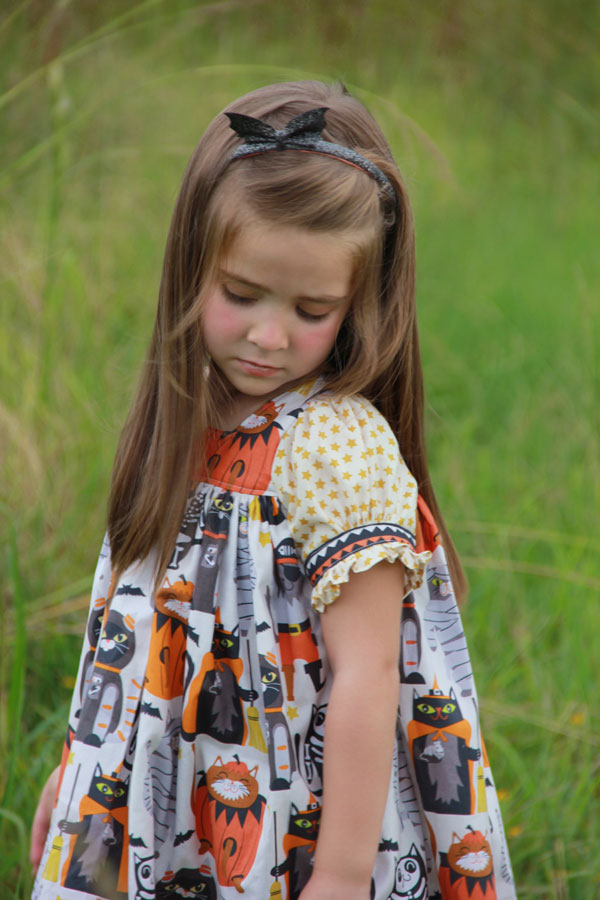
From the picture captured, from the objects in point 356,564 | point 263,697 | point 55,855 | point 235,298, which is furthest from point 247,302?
point 55,855

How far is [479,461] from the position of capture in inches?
112

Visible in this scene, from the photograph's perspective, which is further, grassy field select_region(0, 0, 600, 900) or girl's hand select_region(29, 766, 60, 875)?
grassy field select_region(0, 0, 600, 900)

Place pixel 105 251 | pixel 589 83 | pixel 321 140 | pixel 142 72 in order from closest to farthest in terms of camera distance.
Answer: pixel 321 140
pixel 142 72
pixel 105 251
pixel 589 83

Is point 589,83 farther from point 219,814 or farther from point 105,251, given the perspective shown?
point 219,814

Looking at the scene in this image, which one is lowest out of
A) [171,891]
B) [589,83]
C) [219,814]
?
[171,891]

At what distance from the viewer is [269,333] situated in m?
1.06

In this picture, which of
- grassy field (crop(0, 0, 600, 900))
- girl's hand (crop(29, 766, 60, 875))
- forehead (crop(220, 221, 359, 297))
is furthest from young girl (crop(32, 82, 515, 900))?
grassy field (crop(0, 0, 600, 900))

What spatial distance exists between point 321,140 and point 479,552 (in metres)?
1.54

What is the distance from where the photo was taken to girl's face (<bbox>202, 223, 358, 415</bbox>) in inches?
40.9

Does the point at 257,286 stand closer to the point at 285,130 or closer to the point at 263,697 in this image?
the point at 285,130

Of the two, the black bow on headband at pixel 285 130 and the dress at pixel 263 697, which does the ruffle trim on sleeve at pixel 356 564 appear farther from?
the black bow on headband at pixel 285 130

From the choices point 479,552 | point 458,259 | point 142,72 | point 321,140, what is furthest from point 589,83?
point 321,140

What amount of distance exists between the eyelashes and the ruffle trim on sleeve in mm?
267

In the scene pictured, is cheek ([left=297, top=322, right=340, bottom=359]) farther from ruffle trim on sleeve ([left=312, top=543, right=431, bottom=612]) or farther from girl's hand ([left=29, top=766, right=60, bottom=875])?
girl's hand ([left=29, top=766, right=60, bottom=875])
